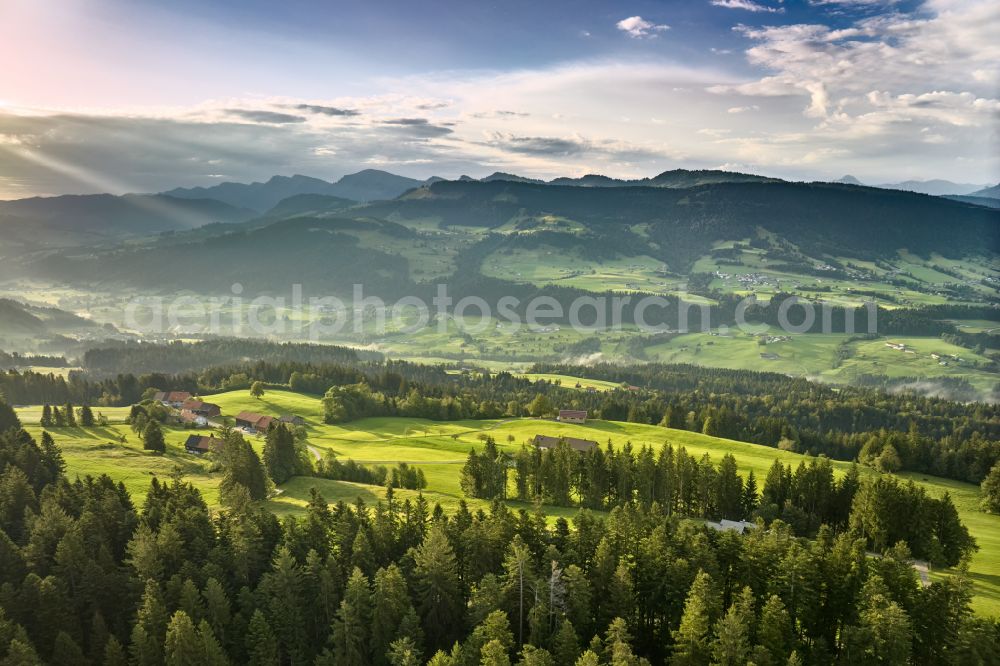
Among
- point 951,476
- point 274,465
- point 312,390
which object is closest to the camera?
point 274,465

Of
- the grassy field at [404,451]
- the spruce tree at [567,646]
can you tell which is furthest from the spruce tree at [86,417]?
the spruce tree at [567,646]

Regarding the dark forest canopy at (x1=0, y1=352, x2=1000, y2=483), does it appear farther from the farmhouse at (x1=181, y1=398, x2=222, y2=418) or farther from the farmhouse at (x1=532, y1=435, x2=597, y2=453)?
the farmhouse at (x1=532, y1=435, x2=597, y2=453)

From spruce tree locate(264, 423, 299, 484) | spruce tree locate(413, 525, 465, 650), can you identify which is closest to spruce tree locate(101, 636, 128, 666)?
spruce tree locate(413, 525, 465, 650)

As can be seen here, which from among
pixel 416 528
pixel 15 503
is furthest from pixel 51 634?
pixel 416 528

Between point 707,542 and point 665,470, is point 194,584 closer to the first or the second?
point 707,542

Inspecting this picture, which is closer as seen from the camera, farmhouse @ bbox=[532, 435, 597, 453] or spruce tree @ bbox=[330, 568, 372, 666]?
spruce tree @ bbox=[330, 568, 372, 666]

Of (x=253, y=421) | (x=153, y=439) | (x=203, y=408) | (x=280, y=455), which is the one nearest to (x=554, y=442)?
(x=280, y=455)
